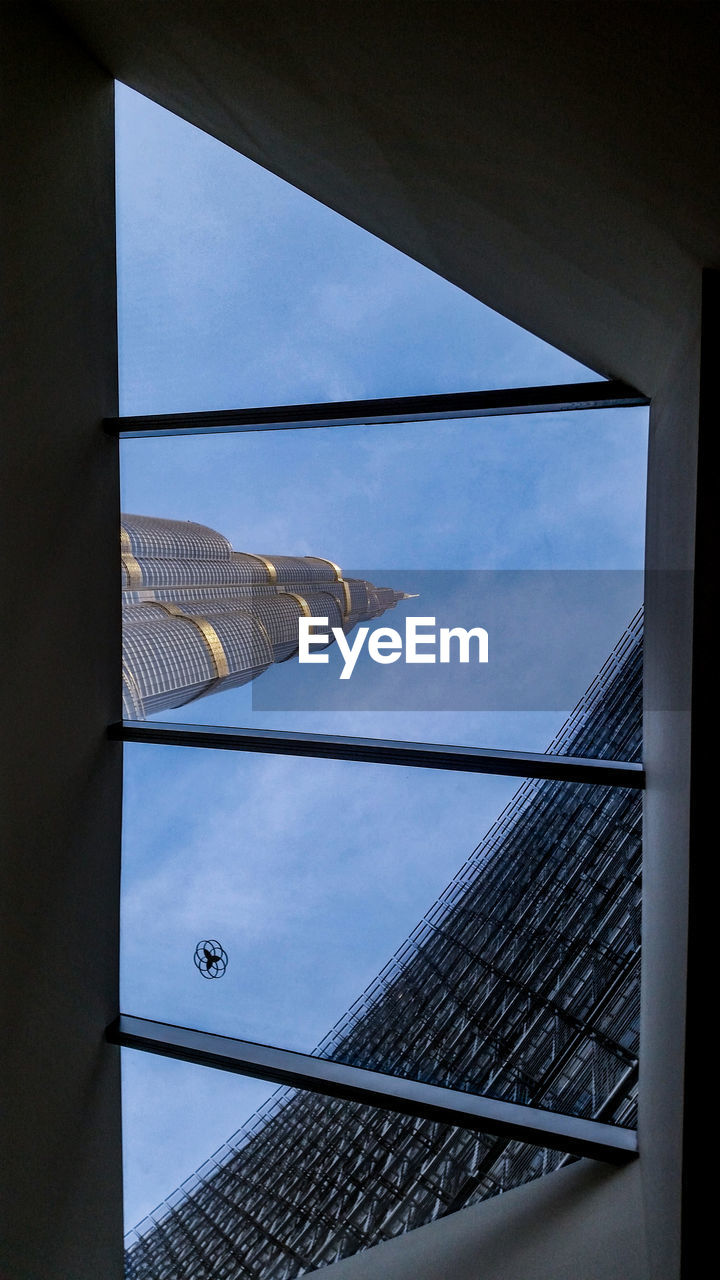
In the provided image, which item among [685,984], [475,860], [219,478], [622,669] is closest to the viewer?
[685,984]

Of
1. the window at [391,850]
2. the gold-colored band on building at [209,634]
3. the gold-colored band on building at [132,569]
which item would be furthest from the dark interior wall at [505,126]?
the gold-colored band on building at [209,634]

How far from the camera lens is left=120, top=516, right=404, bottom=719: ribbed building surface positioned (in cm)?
455

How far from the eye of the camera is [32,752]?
13.5 ft

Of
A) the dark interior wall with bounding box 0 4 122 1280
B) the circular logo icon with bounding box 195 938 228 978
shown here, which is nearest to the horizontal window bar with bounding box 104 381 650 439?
the dark interior wall with bounding box 0 4 122 1280

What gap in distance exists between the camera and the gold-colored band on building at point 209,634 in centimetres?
497

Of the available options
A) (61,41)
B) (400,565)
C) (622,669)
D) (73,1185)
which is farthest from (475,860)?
(61,41)

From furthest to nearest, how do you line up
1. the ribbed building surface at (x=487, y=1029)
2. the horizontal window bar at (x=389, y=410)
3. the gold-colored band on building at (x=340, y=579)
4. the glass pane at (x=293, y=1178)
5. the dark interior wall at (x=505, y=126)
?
the gold-colored band on building at (x=340, y=579) < the glass pane at (x=293, y=1178) < the ribbed building surface at (x=487, y=1029) < the horizontal window bar at (x=389, y=410) < the dark interior wall at (x=505, y=126)

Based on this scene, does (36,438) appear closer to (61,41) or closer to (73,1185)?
(61,41)

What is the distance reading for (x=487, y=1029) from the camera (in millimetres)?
4348

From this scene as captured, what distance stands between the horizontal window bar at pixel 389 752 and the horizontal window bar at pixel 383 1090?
69.6 inches

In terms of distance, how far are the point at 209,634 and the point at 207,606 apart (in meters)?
0.19

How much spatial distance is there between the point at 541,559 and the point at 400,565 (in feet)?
2.52

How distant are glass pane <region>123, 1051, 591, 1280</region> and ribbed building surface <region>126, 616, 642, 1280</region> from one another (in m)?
0.01
